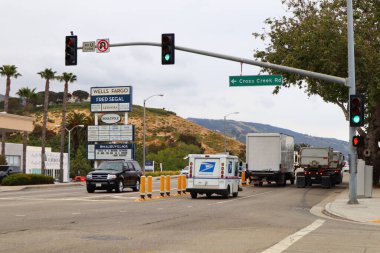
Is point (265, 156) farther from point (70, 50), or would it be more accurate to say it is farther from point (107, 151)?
point (70, 50)

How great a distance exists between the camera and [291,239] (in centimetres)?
1338

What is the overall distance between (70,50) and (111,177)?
10.8 metres

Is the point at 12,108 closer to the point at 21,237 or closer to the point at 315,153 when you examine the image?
the point at 315,153

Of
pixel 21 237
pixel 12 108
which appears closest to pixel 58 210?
pixel 21 237

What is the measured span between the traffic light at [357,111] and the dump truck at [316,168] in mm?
19518

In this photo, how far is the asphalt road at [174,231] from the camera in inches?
461

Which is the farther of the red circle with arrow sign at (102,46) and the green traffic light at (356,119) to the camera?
the red circle with arrow sign at (102,46)

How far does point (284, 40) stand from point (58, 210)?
2579cm

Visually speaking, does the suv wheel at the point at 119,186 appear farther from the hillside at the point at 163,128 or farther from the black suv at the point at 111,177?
the hillside at the point at 163,128

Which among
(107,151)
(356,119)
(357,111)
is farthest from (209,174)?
(107,151)

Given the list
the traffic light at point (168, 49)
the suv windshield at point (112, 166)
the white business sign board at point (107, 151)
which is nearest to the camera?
the traffic light at point (168, 49)

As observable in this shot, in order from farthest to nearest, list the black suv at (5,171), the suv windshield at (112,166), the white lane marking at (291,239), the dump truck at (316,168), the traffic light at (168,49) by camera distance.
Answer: the black suv at (5,171) → the dump truck at (316,168) → the suv windshield at (112,166) → the traffic light at (168,49) → the white lane marking at (291,239)

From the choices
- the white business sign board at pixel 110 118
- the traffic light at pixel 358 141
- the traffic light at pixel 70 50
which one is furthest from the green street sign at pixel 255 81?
the white business sign board at pixel 110 118

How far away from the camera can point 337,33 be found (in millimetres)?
39812
